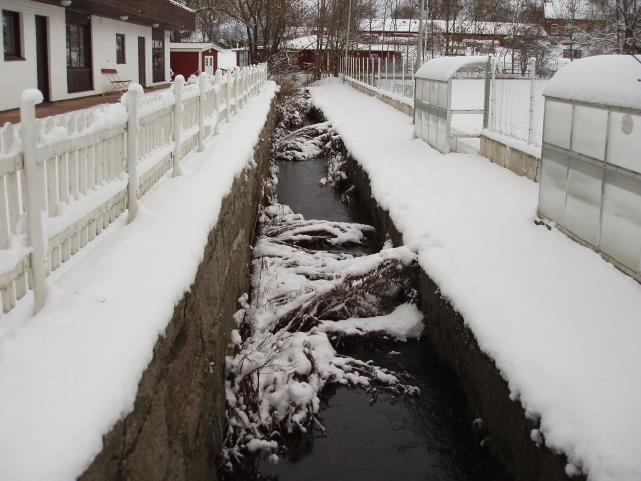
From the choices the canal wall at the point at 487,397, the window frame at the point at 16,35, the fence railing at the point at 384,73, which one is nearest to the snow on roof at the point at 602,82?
the canal wall at the point at 487,397

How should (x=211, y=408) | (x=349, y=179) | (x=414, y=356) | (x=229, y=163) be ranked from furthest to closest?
(x=349, y=179) < (x=229, y=163) < (x=414, y=356) < (x=211, y=408)

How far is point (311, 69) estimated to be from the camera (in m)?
54.3

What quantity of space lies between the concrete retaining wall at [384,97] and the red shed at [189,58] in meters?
7.52

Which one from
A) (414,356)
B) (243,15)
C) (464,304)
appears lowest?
(414,356)

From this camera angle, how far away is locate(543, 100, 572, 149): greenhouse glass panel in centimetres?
673

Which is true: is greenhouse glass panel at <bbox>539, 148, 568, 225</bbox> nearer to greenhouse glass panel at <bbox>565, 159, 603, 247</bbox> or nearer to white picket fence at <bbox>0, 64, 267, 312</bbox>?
greenhouse glass panel at <bbox>565, 159, 603, 247</bbox>

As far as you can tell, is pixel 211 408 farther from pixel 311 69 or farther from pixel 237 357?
pixel 311 69

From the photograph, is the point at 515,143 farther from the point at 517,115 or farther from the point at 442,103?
the point at 517,115

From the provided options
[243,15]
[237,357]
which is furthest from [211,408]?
[243,15]

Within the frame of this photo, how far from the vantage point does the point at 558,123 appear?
22.7 feet

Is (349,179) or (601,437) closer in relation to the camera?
(601,437)

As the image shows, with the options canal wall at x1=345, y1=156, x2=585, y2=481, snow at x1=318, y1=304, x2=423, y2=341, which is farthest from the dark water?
snow at x1=318, y1=304, x2=423, y2=341

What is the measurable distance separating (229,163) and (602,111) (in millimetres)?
4335

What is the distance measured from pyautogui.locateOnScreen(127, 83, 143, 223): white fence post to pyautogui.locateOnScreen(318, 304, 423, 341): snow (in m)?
2.18
